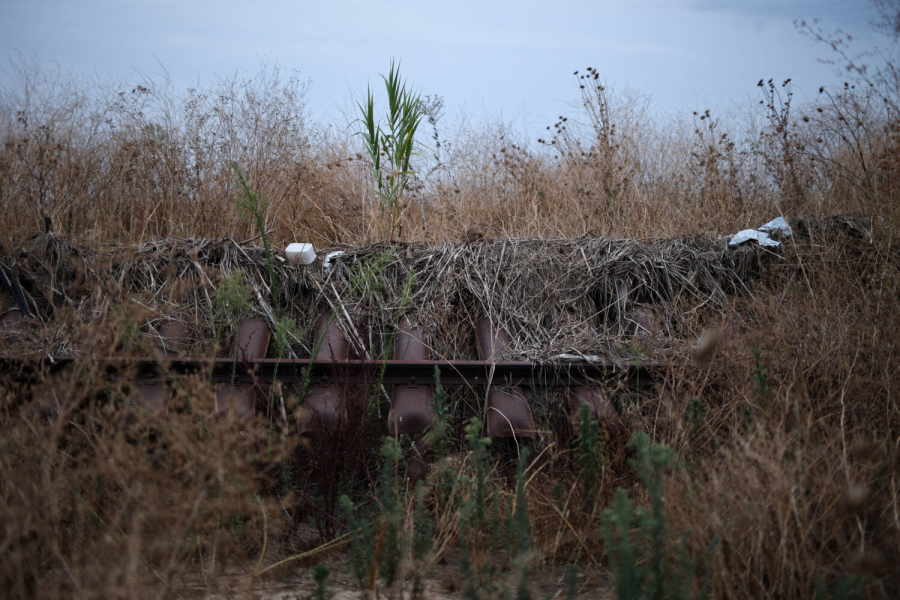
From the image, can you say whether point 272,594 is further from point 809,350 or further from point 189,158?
point 189,158

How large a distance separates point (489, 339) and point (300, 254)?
1596 mm

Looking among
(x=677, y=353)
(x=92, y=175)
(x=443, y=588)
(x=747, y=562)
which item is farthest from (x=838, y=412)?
(x=92, y=175)

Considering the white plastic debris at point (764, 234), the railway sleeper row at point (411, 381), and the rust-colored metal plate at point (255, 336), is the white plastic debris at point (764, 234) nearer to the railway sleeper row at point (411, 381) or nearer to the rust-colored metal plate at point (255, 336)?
the railway sleeper row at point (411, 381)

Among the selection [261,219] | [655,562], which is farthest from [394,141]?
[655,562]

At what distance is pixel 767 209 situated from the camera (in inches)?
213

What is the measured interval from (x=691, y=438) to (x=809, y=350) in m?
0.99

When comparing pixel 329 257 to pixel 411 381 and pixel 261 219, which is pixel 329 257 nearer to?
pixel 261 219

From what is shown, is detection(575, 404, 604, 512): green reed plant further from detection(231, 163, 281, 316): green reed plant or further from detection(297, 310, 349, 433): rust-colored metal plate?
detection(231, 163, 281, 316): green reed plant

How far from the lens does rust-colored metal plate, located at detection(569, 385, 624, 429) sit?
2758 mm

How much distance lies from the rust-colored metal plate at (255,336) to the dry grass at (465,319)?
0.32 feet

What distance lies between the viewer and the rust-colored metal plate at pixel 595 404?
9.05 ft

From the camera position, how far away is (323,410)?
115 inches

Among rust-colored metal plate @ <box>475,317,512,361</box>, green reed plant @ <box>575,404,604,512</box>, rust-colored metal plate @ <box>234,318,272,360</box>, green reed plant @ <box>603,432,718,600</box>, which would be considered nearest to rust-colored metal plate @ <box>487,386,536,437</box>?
rust-colored metal plate @ <box>475,317,512,361</box>

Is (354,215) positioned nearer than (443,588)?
No
